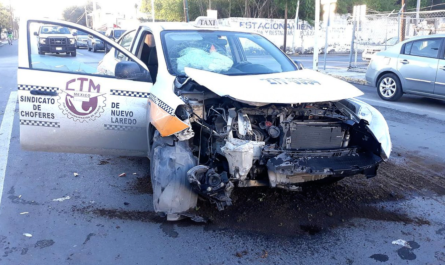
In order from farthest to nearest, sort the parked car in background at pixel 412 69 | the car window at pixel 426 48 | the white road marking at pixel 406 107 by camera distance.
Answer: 1. the car window at pixel 426 48
2. the parked car in background at pixel 412 69
3. the white road marking at pixel 406 107

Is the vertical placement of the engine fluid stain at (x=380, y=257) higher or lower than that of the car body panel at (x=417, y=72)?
lower

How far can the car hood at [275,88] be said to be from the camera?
11.9 feet

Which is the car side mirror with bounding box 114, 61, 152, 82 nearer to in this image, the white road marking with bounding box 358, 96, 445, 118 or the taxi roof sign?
the taxi roof sign

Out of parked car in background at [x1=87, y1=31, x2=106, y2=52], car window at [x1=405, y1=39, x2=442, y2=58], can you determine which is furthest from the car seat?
car window at [x1=405, y1=39, x2=442, y2=58]

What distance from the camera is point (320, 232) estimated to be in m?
3.80

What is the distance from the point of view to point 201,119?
3941 mm

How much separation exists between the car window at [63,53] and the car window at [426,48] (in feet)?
24.5

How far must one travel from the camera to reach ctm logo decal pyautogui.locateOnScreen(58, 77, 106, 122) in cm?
439

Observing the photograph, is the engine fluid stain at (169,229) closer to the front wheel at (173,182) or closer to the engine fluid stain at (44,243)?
the front wheel at (173,182)

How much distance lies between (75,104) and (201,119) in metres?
1.48

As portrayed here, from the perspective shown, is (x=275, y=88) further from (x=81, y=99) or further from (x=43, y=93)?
(x=43, y=93)

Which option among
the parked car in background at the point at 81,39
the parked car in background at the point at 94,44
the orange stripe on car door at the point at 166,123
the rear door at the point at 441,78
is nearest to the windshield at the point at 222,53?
the orange stripe on car door at the point at 166,123

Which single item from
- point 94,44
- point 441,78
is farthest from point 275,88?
point 441,78

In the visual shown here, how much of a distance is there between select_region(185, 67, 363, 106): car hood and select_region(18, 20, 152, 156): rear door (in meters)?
0.88
